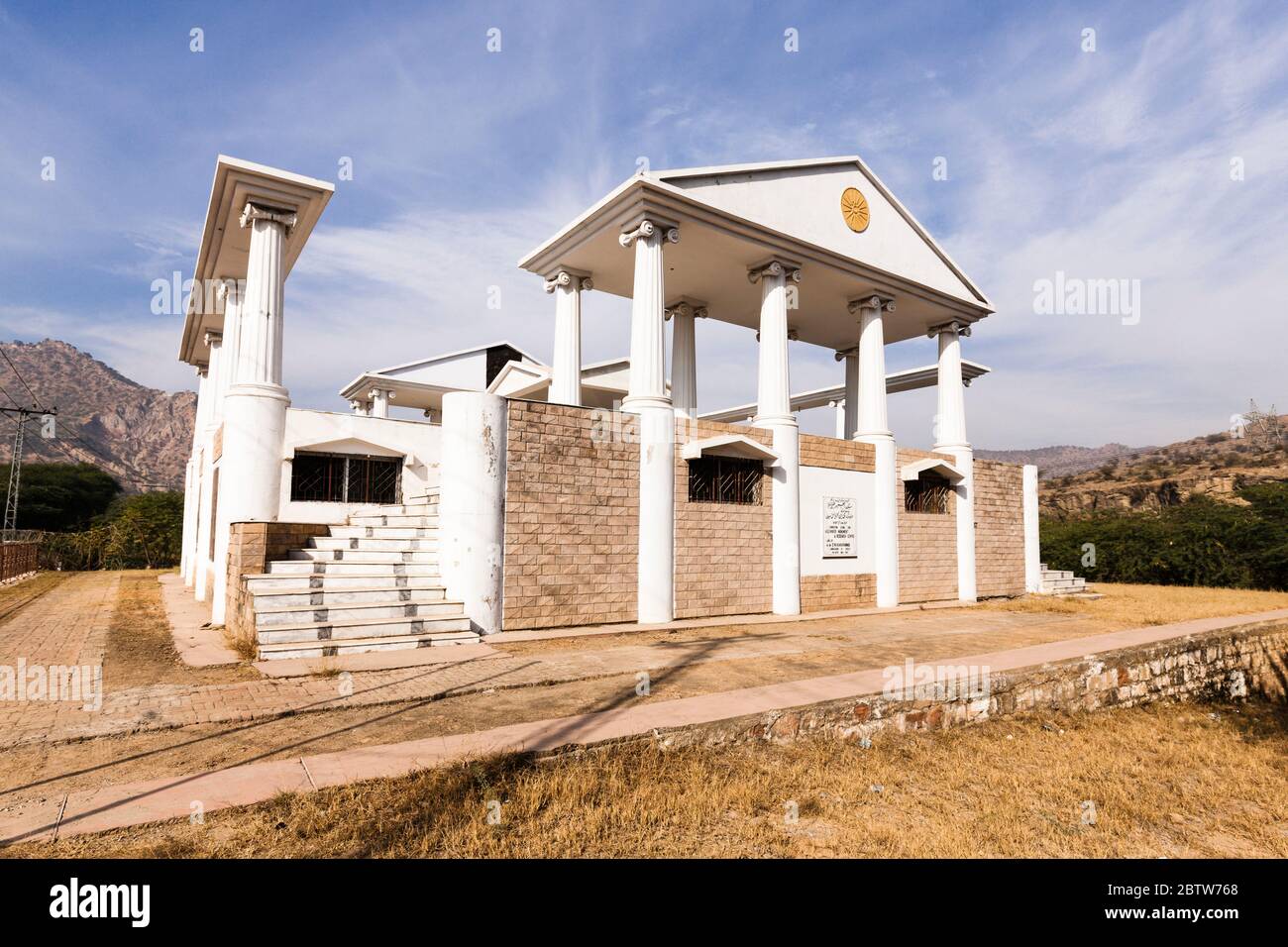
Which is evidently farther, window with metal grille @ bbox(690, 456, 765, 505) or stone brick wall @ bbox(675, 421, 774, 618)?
window with metal grille @ bbox(690, 456, 765, 505)

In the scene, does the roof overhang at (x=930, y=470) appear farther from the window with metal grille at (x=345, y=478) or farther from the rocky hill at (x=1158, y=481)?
the rocky hill at (x=1158, y=481)

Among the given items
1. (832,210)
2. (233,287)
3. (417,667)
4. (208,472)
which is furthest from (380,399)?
(417,667)

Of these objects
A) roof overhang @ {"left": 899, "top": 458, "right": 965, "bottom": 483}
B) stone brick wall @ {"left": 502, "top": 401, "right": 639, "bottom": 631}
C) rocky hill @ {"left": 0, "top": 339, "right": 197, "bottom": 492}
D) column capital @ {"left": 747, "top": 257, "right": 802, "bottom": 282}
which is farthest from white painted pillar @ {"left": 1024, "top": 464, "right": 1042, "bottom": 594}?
rocky hill @ {"left": 0, "top": 339, "right": 197, "bottom": 492}

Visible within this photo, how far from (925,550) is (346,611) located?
13.6 metres

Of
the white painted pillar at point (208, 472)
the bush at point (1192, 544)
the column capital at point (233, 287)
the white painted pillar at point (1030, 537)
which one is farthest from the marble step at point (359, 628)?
the bush at point (1192, 544)

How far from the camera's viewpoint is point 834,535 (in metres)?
15.5

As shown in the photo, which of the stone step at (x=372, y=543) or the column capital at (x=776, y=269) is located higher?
the column capital at (x=776, y=269)

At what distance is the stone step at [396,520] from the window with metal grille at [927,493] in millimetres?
11156

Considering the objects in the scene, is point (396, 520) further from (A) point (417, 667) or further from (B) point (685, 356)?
(B) point (685, 356)

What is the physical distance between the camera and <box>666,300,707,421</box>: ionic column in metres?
18.3

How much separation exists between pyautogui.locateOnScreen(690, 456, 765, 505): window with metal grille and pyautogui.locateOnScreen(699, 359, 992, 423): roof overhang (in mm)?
7920

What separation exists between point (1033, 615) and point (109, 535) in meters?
34.2

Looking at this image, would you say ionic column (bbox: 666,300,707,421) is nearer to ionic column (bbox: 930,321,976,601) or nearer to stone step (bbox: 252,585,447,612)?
ionic column (bbox: 930,321,976,601)

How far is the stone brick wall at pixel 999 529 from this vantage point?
61.8ft
